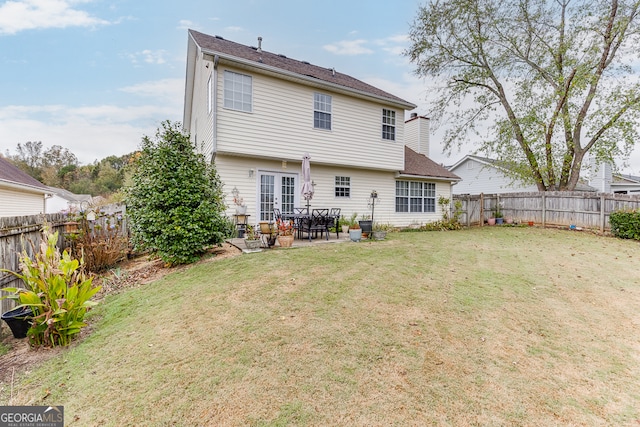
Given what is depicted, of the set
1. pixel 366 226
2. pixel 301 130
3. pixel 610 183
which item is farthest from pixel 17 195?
pixel 610 183

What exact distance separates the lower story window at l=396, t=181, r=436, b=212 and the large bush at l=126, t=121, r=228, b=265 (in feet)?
29.7

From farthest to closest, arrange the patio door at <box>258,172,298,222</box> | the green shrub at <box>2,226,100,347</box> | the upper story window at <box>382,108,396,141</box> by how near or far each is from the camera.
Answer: the upper story window at <box>382,108,396,141</box>, the patio door at <box>258,172,298,222</box>, the green shrub at <box>2,226,100,347</box>

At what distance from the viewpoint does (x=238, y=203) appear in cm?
942

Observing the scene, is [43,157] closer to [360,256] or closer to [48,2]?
[48,2]

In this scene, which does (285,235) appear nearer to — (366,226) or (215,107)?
(366,226)

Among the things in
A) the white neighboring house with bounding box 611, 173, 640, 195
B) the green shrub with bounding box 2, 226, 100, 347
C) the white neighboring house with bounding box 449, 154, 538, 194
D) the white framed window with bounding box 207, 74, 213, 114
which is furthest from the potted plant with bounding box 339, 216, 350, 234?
the white neighboring house with bounding box 611, 173, 640, 195

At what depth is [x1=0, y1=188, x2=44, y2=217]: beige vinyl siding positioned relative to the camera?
12620 mm

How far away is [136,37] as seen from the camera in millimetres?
11539

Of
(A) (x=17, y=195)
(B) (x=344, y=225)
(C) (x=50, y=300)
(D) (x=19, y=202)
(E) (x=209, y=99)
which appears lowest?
(C) (x=50, y=300)

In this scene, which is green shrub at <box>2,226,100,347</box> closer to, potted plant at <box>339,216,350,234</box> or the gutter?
the gutter

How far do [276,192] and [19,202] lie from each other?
13.8m

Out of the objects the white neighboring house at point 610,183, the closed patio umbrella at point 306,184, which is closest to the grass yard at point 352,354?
the closed patio umbrella at point 306,184

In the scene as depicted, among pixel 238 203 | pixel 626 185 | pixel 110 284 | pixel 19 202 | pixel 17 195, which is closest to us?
pixel 110 284

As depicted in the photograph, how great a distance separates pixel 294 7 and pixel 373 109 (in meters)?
6.22
